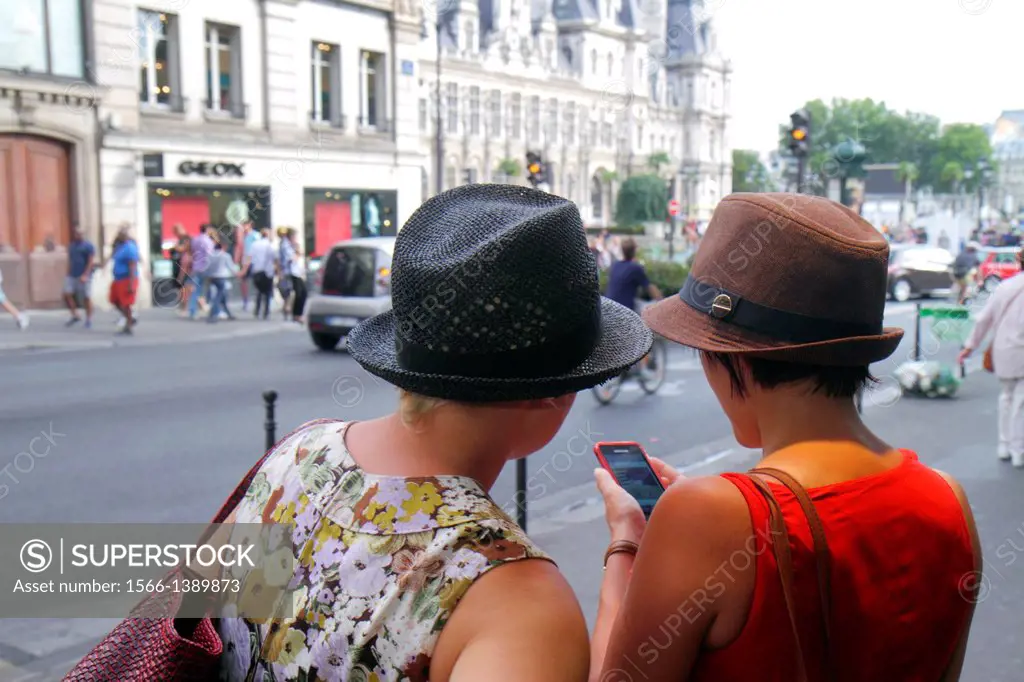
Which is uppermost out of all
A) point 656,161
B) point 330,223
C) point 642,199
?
point 656,161

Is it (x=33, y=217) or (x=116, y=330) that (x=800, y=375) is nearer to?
(x=116, y=330)

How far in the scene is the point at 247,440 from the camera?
8.86m

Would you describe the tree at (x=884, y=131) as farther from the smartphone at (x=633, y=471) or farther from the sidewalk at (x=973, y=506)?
the smartphone at (x=633, y=471)

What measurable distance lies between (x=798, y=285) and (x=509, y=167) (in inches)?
2302

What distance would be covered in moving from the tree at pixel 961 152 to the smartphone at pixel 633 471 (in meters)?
108

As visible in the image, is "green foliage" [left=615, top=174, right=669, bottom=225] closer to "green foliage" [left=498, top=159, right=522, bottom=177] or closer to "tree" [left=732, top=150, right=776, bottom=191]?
"green foliage" [left=498, top=159, right=522, bottom=177]

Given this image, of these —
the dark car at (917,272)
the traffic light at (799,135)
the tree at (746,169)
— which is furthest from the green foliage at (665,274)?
the tree at (746,169)

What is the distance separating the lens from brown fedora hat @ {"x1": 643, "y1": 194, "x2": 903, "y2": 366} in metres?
1.63

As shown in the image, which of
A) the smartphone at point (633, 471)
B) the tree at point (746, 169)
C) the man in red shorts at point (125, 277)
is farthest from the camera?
the tree at point (746, 169)

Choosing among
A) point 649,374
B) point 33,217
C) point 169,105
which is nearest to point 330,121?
point 169,105

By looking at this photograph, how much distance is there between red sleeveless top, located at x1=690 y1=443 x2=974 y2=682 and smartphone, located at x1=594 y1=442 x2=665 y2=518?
1.37 feet

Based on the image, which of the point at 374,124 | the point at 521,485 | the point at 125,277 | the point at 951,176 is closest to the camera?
the point at 521,485

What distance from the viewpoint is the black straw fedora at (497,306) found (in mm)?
1396

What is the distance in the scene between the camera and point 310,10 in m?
26.4
